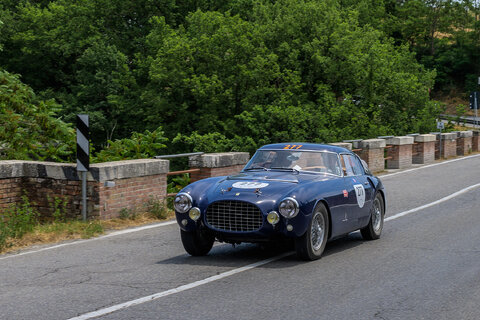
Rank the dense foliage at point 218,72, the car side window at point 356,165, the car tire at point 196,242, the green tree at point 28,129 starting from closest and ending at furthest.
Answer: the car tire at point 196,242 → the car side window at point 356,165 → the green tree at point 28,129 → the dense foliage at point 218,72

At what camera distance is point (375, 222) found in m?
11.0

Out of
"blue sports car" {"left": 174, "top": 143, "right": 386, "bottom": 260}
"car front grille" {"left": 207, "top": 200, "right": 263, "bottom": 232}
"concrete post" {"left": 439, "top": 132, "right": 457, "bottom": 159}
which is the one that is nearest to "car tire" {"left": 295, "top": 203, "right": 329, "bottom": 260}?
"blue sports car" {"left": 174, "top": 143, "right": 386, "bottom": 260}

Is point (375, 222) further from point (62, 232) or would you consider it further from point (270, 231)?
point (62, 232)

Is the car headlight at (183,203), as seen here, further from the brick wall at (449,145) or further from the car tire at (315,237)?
the brick wall at (449,145)

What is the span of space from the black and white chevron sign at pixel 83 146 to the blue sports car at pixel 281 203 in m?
3.10

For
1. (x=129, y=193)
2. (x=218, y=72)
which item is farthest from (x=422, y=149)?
(x=129, y=193)

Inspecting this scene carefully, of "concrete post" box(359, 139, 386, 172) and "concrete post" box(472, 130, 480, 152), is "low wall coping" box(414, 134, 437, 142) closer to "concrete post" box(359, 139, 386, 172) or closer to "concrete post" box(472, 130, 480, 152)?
"concrete post" box(359, 139, 386, 172)

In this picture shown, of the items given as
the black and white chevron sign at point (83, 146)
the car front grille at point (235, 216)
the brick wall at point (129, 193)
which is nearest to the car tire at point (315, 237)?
the car front grille at point (235, 216)

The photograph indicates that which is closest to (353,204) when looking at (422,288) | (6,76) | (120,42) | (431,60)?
(422,288)

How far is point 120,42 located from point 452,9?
175 ft

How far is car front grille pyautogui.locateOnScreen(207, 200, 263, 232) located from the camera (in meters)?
8.46

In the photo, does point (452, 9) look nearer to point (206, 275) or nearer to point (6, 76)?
point (6, 76)

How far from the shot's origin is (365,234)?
35.6ft

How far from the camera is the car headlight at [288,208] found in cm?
836
